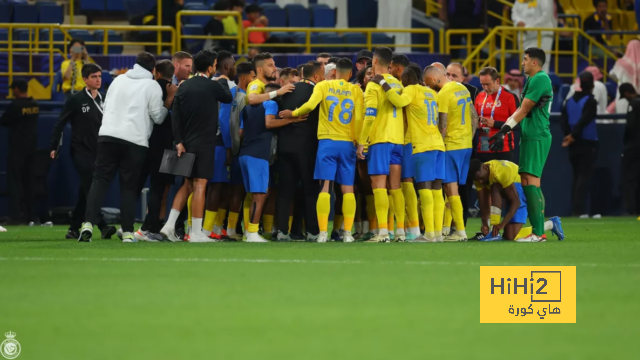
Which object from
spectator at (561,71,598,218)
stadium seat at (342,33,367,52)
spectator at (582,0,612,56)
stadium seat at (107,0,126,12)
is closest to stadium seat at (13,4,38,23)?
stadium seat at (107,0,126,12)

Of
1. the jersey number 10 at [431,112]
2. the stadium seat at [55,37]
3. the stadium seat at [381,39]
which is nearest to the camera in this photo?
the jersey number 10 at [431,112]

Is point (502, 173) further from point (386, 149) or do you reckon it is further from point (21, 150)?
point (21, 150)

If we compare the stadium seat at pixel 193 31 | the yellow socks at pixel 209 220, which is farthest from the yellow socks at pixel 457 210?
the stadium seat at pixel 193 31

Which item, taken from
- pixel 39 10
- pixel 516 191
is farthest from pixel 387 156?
pixel 39 10

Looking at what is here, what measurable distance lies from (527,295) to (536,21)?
17339 mm

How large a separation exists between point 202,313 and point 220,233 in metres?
6.65

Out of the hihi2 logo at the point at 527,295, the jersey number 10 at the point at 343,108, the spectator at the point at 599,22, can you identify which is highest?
the spectator at the point at 599,22

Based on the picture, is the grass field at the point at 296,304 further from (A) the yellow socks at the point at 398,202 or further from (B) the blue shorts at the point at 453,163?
(B) the blue shorts at the point at 453,163

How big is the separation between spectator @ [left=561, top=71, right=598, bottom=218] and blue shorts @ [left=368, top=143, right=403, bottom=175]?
311 inches

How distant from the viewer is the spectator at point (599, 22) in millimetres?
26297

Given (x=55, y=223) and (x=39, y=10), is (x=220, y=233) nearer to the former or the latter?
(x=55, y=223)

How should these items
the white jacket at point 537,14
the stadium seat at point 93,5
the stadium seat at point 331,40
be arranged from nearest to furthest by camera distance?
the stadium seat at point 331,40 < the white jacket at point 537,14 < the stadium seat at point 93,5

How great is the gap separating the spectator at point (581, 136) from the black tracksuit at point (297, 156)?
8038 mm

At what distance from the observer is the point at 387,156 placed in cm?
1259
